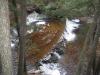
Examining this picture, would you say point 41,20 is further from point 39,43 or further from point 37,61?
point 37,61

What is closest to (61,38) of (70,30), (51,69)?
→ (70,30)

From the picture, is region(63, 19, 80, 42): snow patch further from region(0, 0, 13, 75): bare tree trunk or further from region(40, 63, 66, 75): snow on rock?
region(0, 0, 13, 75): bare tree trunk

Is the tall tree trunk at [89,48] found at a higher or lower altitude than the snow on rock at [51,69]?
higher

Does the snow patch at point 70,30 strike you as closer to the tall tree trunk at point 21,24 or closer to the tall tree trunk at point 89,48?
the tall tree trunk at point 21,24

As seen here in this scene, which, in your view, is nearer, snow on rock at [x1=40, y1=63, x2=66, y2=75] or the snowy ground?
snow on rock at [x1=40, y1=63, x2=66, y2=75]

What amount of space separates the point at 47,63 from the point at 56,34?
25.2 feet

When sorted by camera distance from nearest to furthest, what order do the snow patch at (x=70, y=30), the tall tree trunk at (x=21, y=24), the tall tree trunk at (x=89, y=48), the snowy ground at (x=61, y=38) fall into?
the tall tree trunk at (x=89, y=48)
the tall tree trunk at (x=21, y=24)
the snowy ground at (x=61, y=38)
the snow patch at (x=70, y=30)

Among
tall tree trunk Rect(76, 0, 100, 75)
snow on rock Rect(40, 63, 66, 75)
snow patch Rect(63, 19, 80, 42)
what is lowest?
snow on rock Rect(40, 63, 66, 75)

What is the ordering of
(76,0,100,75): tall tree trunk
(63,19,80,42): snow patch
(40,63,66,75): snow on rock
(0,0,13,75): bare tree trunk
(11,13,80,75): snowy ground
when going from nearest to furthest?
Result: (0,0,13,75): bare tree trunk → (76,0,100,75): tall tree trunk → (40,63,66,75): snow on rock → (11,13,80,75): snowy ground → (63,19,80,42): snow patch

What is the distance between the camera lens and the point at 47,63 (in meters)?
19.1

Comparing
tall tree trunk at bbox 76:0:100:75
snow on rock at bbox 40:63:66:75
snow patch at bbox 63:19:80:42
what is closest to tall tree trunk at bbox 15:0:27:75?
tall tree trunk at bbox 76:0:100:75

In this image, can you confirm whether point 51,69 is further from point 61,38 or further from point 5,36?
point 5,36

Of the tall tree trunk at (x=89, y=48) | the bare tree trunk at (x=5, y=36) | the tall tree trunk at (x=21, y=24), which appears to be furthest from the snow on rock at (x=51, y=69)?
the bare tree trunk at (x=5, y=36)

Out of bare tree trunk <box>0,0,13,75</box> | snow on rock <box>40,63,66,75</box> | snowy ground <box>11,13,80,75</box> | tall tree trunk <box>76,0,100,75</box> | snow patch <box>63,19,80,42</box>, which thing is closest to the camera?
bare tree trunk <box>0,0,13,75</box>
